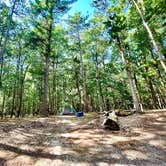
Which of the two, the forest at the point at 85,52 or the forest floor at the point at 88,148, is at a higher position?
the forest at the point at 85,52

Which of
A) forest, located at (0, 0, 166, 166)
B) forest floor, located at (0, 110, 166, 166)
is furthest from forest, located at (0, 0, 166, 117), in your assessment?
forest floor, located at (0, 110, 166, 166)

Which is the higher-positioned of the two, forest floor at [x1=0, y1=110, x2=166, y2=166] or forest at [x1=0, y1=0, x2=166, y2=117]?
forest at [x1=0, y1=0, x2=166, y2=117]

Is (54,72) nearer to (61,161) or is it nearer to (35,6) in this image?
(35,6)

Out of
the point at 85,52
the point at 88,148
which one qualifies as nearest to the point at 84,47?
the point at 85,52

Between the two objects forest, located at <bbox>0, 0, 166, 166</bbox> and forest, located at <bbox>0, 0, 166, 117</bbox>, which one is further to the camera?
forest, located at <bbox>0, 0, 166, 117</bbox>

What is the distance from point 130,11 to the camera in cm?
1424

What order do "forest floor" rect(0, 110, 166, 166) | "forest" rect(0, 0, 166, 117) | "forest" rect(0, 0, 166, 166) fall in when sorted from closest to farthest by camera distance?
"forest floor" rect(0, 110, 166, 166) → "forest" rect(0, 0, 166, 166) → "forest" rect(0, 0, 166, 117)

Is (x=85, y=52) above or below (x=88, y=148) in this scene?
above

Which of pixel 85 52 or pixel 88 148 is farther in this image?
pixel 85 52

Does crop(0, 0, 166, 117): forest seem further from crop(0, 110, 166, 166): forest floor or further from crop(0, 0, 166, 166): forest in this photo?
crop(0, 110, 166, 166): forest floor

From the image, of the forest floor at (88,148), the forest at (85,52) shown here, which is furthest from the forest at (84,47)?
the forest floor at (88,148)

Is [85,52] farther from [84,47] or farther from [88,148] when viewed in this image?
[88,148]

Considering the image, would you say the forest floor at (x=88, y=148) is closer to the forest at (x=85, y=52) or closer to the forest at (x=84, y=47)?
the forest at (x=85, y=52)

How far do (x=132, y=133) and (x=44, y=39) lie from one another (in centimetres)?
1287
